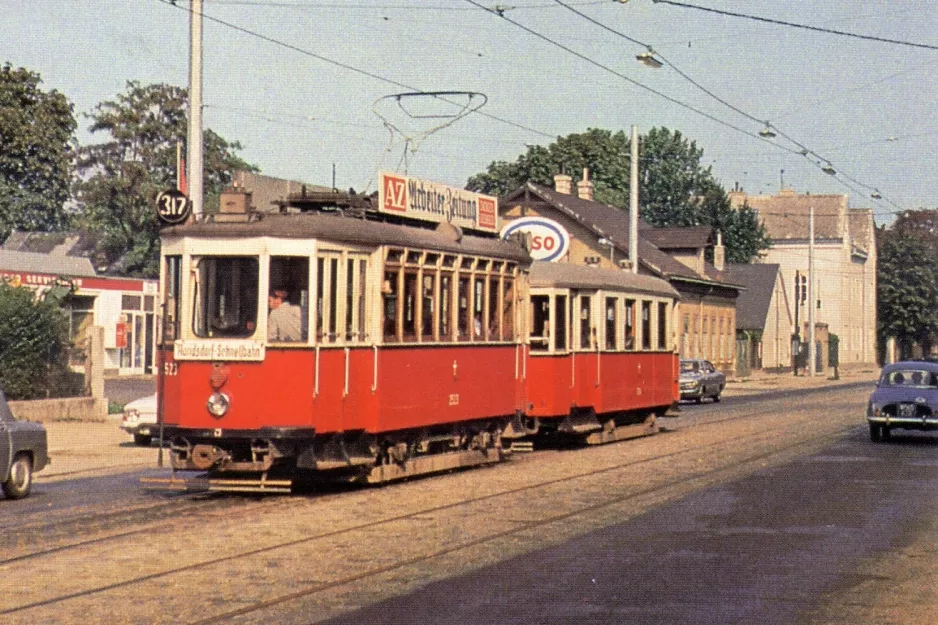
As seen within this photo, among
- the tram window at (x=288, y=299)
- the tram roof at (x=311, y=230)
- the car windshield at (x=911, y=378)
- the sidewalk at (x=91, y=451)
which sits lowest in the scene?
the sidewalk at (x=91, y=451)

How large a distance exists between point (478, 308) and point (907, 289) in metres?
94.8

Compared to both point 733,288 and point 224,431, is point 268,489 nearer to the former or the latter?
point 224,431

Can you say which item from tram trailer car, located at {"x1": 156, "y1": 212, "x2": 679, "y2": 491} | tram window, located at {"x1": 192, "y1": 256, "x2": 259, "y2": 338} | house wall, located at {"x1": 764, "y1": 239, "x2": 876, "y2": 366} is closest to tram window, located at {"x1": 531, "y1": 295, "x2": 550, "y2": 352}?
tram trailer car, located at {"x1": 156, "y1": 212, "x2": 679, "y2": 491}

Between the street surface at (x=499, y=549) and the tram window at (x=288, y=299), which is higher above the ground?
the tram window at (x=288, y=299)

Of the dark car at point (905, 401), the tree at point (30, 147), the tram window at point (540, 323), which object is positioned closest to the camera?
the tram window at point (540, 323)

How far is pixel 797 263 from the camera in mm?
118188

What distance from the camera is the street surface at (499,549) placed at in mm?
10336

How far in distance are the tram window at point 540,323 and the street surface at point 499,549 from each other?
331 cm

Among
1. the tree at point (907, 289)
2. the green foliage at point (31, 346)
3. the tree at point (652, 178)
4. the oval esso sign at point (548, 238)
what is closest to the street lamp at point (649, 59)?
the oval esso sign at point (548, 238)

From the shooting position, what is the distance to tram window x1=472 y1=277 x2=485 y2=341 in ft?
69.5

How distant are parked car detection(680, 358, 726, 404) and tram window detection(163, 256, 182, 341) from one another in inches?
1382

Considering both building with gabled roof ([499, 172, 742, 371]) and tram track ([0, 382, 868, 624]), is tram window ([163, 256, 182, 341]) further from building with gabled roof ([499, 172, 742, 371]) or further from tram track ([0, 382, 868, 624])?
building with gabled roof ([499, 172, 742, 371])

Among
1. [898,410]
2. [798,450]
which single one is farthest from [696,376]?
[798,450]

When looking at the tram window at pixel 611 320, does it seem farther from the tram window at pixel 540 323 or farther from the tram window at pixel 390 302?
the tram window at pixel 390 302
